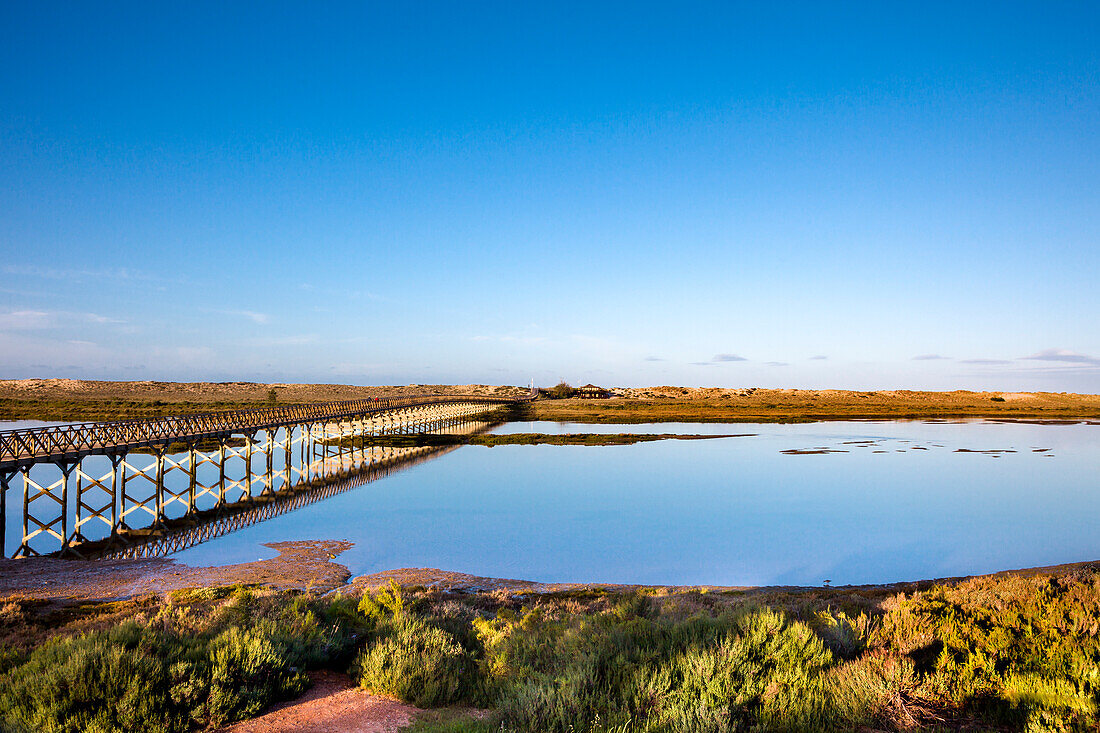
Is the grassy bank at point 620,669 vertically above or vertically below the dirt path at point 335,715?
above

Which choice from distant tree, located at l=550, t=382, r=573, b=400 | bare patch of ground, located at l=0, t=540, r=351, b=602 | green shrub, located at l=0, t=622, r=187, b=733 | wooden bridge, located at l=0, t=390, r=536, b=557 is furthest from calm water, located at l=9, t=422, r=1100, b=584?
distant tree, located at l=550, t=382, r=573, b=400

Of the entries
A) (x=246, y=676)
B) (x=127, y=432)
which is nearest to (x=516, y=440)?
(x=127, y=432)

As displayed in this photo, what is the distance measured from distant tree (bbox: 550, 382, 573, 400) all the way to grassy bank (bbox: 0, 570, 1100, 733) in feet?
398

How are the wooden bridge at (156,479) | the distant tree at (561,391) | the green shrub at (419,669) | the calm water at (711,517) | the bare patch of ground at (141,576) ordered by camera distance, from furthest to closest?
the distant tree at (561,391)
the wooden bridge at (156,479)
the calm water at (711,517)
the bare patch of ground at (141,576)
the green shrub at (419,669)

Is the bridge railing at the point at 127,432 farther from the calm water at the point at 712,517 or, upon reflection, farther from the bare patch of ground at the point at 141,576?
the calm water at the point at 712,517

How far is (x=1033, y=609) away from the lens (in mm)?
8141

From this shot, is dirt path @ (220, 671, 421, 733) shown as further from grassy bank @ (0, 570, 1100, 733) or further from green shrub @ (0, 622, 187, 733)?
green shrub @ (0, 622, 187, 733)

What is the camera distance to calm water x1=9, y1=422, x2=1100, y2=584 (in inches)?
709

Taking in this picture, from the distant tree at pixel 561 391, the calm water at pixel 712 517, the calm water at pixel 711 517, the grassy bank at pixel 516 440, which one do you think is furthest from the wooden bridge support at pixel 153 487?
the distant tree at pixel 561 391

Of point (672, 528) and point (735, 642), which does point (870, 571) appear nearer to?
point (672, 528)

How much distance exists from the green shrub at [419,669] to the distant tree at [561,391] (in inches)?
4788

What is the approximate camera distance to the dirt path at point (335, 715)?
577 cm

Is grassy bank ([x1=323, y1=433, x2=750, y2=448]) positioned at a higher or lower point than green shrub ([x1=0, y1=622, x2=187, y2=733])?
lower

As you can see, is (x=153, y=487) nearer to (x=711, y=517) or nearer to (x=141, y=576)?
(x=141, y=576)
